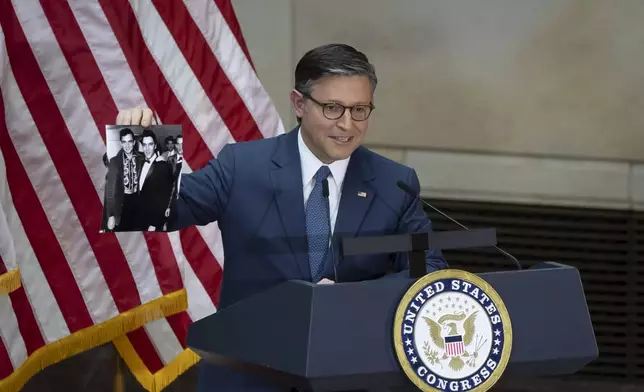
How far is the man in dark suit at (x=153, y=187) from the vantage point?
2.15 meters

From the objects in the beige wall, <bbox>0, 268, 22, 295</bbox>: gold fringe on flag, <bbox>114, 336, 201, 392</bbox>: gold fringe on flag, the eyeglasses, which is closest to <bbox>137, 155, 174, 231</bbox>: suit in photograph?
the eyeglasses

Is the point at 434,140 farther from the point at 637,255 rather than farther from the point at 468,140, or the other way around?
the point at 637,255

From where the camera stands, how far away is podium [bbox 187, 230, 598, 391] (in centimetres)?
181

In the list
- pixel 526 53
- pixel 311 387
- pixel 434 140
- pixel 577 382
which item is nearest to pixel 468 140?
pixel 434 140

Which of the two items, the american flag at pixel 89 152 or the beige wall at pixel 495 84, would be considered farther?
the beige wall at pixel 495 84

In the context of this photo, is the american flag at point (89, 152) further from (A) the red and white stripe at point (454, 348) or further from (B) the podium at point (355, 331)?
(A) the red and white stripe at point (454, 348)

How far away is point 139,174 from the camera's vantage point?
2154 mm

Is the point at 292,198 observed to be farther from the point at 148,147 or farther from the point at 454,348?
the point at 454,348

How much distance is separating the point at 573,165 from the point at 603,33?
73 centimetres

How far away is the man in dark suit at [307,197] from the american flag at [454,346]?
0.41 meters

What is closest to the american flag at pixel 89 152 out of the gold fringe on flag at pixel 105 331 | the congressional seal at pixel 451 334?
the gold fringe on flag at pixel 105 331

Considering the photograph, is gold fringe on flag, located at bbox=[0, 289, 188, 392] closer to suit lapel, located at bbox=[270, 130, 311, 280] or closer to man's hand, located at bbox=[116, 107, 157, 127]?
suit lapel, located at bbox=[270, 130, 311, 280]

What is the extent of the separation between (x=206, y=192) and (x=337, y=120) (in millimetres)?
388

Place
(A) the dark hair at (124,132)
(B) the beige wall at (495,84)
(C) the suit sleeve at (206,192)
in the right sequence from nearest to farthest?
(A) the dark hair at (124,132) < (C) the suit sleeve at (206,192) < (B) the beige wall at (495,84)
